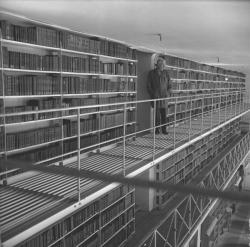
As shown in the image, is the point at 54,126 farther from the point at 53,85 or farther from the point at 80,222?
the point at 80,222

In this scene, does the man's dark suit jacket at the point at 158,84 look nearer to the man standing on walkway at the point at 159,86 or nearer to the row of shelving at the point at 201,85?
the man standing on walkway at the point at 159,86

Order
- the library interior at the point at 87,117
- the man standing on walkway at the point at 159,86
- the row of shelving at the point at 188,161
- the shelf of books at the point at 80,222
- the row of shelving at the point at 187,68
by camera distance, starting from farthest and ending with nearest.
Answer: the row of shelving at the point at 187,68 < the row of shelving at the point at 188,161 < the man standing on walkway at the point at 159,86 < the library interior at the point at 87,117 < the shelf of books at the point at 80,222

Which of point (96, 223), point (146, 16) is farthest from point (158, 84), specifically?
point (96, 223)

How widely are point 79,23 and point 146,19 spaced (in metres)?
0.55

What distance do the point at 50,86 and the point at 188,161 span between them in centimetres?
322

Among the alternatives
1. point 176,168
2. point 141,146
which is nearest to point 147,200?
point 176,168

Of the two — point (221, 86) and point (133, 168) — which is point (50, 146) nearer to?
point (133, 168)

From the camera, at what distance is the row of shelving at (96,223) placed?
2215 millimetres

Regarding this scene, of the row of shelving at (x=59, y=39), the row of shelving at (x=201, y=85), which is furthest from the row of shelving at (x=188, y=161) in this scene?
the row of shelving at (x=59, y=39)

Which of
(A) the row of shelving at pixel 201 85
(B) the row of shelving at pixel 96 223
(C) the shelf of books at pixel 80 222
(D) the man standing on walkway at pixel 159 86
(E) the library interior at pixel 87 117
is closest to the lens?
(C) the shelf of books at pixel 80 222

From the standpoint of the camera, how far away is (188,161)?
5.18 m

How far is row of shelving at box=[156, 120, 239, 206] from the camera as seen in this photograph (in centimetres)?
424

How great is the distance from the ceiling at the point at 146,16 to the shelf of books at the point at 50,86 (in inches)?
6.9

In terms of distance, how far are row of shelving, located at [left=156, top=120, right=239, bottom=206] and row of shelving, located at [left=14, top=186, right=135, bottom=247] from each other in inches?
19.7
